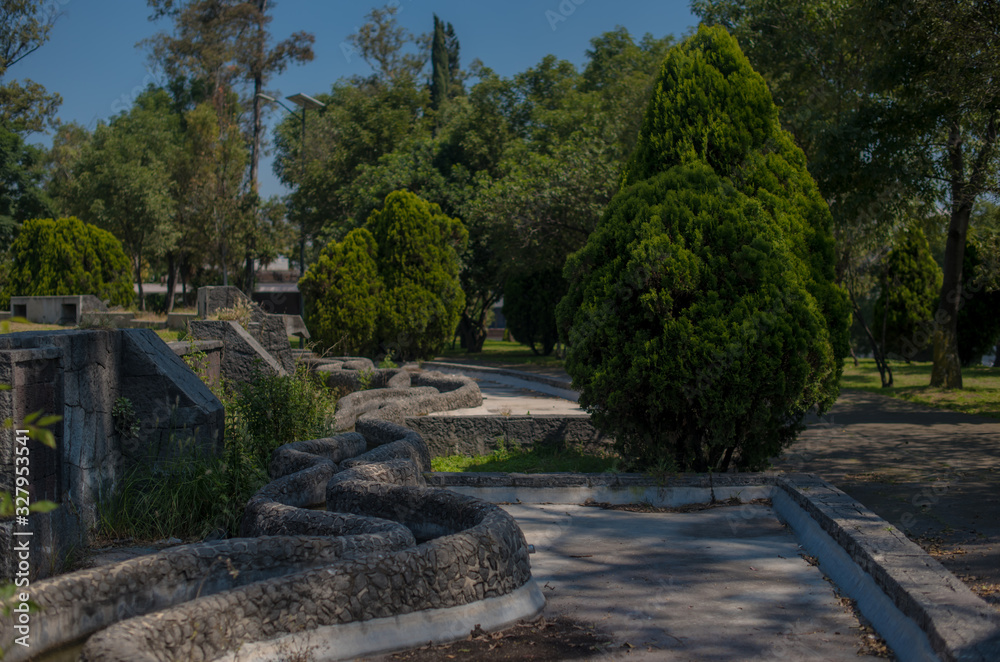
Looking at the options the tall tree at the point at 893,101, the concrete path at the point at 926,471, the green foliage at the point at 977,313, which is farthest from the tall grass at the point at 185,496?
the green foliage at the point at 977,313

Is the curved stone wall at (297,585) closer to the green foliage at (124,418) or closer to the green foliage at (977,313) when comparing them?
the green foliage at (124,418)

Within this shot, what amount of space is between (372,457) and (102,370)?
191 cm

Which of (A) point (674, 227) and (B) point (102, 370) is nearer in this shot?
(B) point (102, 370)

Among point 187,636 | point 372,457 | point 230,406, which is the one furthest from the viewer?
point 230,406

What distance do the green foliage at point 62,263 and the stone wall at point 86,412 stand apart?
19881 millimetres

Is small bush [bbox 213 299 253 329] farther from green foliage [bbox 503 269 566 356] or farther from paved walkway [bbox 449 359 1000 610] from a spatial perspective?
green foliage [bbox 503 269 566 356]

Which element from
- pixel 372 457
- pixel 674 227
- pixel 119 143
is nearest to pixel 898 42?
pixel 674 227

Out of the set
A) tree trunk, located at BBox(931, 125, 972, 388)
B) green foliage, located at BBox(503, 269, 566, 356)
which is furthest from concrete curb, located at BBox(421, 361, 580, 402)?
tree trunk, located at BBox(931, 125, 972, 388)

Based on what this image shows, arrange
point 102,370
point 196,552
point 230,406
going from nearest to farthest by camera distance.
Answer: point 196,552, point 102,370, point 230,406

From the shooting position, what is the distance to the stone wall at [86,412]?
3869 mm

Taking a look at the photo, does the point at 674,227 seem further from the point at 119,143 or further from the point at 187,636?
the point at 119,143

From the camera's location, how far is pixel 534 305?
74.0 feet

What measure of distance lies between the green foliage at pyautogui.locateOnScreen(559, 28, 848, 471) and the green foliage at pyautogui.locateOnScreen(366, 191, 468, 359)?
12.2 metres

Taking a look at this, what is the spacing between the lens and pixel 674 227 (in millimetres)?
6020
